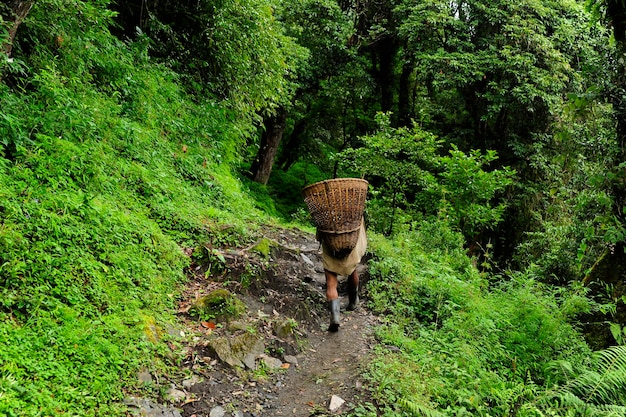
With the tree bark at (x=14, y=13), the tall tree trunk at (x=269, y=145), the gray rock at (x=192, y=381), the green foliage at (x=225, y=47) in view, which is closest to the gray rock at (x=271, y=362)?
the gray rock at (x=192, y=381)

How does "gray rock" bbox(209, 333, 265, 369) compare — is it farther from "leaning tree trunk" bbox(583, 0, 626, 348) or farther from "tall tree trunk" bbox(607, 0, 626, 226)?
"tall tree trunk" bbox(607, 0, 626, 226)

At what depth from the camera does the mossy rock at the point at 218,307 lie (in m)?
5.00

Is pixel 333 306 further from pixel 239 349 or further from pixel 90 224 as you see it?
pixel 90 224

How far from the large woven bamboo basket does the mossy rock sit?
142 cm

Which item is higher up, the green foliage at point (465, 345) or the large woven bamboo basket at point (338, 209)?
the large woven bamboo basket at point (338, 209)

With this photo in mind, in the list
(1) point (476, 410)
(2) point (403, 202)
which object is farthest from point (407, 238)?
(1) point (476, 410)

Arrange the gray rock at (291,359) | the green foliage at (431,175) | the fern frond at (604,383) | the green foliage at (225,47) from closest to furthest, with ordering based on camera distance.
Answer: the fern frond at (604,383) → the gray rock at (291,359) → the green foliage at (225,47) → the green foliage at (431,175)

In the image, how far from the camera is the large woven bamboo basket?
5.53 m

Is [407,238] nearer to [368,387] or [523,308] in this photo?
[523,308]

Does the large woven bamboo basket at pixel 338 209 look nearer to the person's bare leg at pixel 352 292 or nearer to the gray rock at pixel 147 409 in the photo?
the person's bare leg at pixel 352 292

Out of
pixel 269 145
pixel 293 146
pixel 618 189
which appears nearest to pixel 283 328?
pixel 618 189

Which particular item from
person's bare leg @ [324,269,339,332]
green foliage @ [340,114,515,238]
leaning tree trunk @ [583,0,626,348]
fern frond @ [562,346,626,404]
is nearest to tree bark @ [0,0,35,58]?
person's bare leg @ [324,269,339,332]

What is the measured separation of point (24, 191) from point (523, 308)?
5.97 m

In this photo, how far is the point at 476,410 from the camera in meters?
4.03
